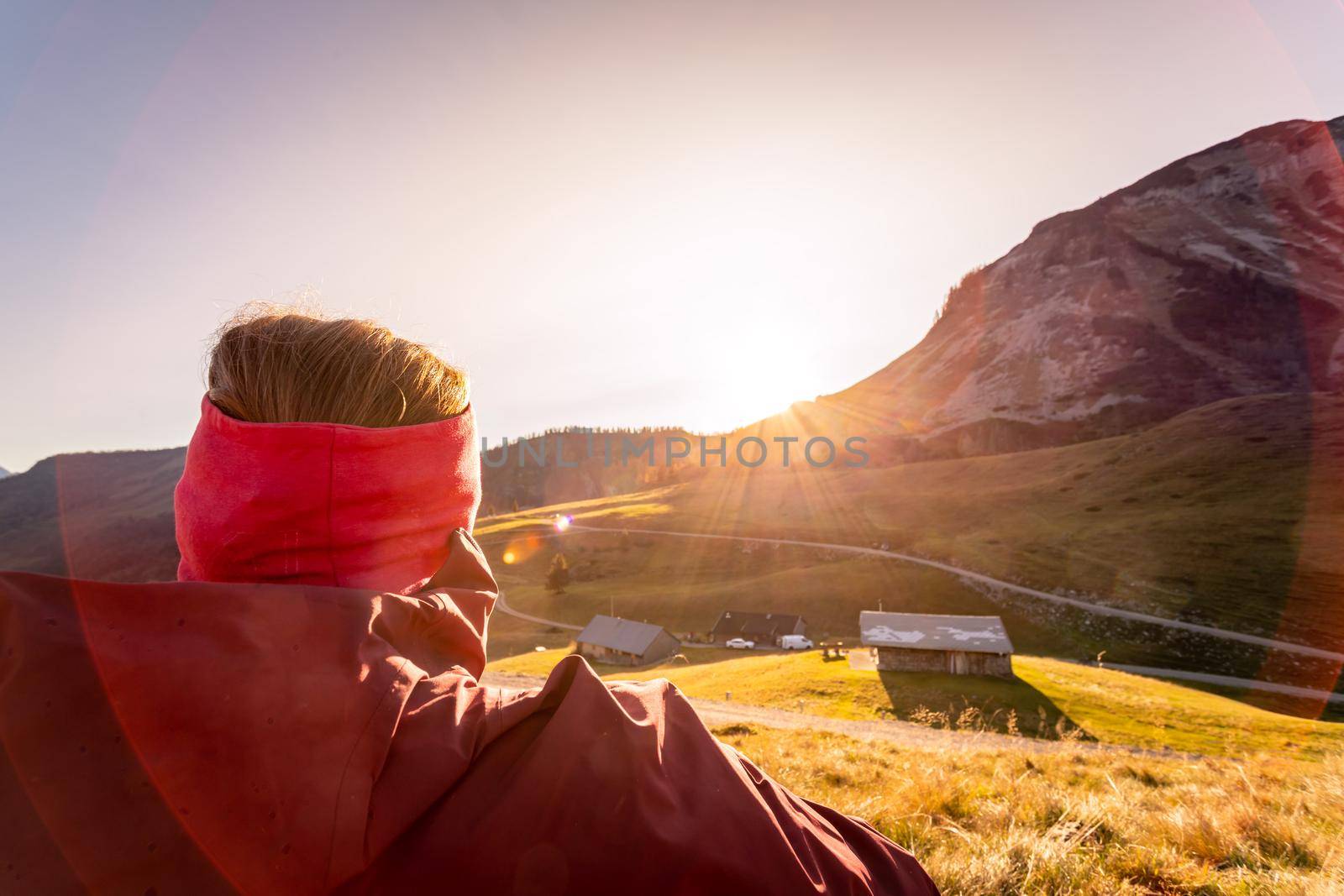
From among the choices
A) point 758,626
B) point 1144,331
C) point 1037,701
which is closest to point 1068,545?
point 758,626

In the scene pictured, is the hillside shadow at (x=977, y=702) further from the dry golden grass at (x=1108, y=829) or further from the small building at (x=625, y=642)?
the dry golden grass at (x=1108, y=829)

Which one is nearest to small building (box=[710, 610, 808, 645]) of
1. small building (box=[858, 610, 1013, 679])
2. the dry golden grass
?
small building (box=[858, 610, 1013, 679])

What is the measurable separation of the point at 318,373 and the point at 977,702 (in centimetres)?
4515

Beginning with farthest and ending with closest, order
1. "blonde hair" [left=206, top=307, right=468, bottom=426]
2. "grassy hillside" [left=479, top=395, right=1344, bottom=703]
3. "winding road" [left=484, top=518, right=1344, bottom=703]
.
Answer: "grassy hillside" [left=479, top=395, right=1344, bottom=703], "winding road" [left=484, top=518, right=1344, bottom=703], "blonde hair" [left=206, top=307, right=468, bottom=426]

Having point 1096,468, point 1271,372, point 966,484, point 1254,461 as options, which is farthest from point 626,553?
point 1271,372

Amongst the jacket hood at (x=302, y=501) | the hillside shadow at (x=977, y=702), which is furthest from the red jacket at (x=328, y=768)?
the hillside shadow at (x=977, y=702)

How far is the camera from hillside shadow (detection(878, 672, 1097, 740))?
33312 millimetres

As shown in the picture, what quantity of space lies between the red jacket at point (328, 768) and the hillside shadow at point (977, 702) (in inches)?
1378

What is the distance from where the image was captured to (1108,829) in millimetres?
5441

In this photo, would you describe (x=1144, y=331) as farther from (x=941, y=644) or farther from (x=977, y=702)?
(x=977, y=702)

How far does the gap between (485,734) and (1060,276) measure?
233 meters

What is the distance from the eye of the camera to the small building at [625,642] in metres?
59.9

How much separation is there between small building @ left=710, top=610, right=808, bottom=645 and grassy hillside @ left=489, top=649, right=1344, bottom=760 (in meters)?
12.6

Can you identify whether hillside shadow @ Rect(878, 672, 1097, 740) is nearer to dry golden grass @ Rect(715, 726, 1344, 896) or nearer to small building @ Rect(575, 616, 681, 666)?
small building @ Rect(575, 616, 681, 666)
